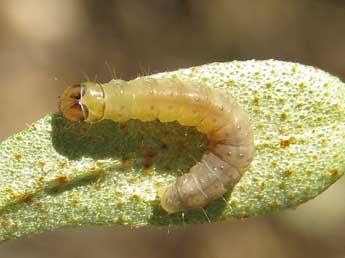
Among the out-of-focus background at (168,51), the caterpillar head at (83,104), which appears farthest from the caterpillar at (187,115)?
the out-of-focus background at (168,51)

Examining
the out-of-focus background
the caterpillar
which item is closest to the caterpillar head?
the caterpillar

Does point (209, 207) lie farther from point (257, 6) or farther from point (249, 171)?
point (257, 6)

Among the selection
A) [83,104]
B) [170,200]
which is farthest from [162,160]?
[83,104]

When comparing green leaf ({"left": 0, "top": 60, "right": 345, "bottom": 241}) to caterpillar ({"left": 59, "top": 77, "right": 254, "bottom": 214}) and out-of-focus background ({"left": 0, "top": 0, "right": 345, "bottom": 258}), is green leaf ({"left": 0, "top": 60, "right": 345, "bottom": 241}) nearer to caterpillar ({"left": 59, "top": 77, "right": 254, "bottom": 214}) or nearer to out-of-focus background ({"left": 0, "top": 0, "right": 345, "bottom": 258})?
caterpillar ({"left": 59, "top": 77, "right": 254, "bottom": 214})

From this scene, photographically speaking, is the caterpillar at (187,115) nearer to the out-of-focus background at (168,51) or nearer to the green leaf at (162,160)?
the green leaf at (162,160)

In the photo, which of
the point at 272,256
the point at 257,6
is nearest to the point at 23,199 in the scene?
the point at 272,256

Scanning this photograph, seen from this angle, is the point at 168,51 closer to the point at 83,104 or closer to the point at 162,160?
the point at 162,160
